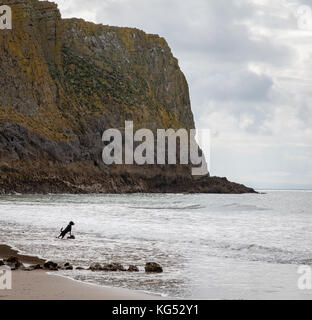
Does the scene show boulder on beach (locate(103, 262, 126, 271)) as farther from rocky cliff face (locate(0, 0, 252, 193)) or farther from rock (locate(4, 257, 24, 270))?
rocky cliff face (locate(0, 0, 252, 193))

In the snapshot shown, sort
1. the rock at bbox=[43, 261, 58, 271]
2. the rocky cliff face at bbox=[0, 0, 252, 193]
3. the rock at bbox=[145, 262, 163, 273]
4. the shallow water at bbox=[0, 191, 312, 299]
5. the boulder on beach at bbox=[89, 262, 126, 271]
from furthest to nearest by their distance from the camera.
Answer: the rocky cliff face at bbox=[0, 0, 252, 193], the boulder on beach at bbox=[89, 262, 126, 271], the rock at bbox=[145, 262, 163, 273], the rock at bbox=[43, 261, 58, 271], the shallow water at bbox=[0, 191, 312, 299]

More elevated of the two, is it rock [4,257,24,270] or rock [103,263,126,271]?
rock [4,257,24,270]

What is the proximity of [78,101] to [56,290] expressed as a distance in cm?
8662

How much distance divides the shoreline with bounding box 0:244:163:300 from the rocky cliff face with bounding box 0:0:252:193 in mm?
64289

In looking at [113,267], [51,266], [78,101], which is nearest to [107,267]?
[113,267]

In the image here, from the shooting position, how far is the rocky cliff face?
7844 cm

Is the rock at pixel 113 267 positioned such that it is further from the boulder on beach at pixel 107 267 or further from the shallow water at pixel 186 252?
the shallow water at pixel 186 252

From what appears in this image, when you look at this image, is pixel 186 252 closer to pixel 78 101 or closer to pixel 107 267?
pixel 107 267

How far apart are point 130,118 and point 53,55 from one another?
1717cm

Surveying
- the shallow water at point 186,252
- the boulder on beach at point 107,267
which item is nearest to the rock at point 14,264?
the shallow water at point 186,252

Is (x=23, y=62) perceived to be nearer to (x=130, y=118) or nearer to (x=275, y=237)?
(x=130, y=118)

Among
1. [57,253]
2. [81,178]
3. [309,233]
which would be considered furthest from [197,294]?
[81,178]

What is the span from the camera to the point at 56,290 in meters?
8.02

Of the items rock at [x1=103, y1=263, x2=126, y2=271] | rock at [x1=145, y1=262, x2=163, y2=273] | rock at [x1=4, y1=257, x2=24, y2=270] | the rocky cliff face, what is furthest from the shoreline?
the rocky cliff face
